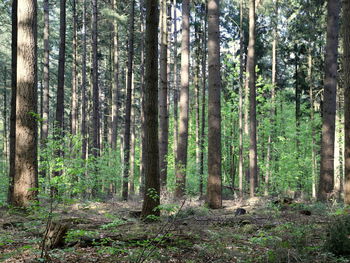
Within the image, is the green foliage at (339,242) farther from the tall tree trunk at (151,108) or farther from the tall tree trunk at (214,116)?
the tall tree trunk at (214,116)

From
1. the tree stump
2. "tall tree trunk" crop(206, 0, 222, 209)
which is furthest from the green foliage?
"tall tree trunk" crop(206, 0, 222, 209)

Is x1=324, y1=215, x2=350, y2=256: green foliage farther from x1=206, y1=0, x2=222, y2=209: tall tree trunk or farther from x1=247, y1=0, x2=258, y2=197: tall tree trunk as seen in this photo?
x1=247, y1=0, x2=258, y2=197: tall tree trunk

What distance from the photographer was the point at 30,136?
8.52 metres

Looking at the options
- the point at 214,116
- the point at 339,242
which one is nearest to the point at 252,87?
the point at 214,116

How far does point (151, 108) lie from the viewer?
7.44 meters

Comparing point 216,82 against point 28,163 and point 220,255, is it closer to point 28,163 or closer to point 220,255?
point 28,163

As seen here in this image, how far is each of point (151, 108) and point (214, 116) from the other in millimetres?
3918

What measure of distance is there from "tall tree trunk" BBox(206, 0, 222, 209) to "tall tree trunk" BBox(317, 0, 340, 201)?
13.3 ft

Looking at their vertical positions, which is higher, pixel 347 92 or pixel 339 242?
pixel 347 92

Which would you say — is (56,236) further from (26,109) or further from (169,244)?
(26,109)

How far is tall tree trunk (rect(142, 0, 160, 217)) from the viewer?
289 inches

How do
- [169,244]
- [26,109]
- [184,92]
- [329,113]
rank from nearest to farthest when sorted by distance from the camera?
[169,244] → [26,109] → [329,113] → [184,92]

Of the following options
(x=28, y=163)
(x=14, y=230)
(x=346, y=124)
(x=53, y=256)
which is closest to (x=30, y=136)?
(x=28, y=163)

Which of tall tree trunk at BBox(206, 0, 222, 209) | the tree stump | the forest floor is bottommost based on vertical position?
the forest floor
